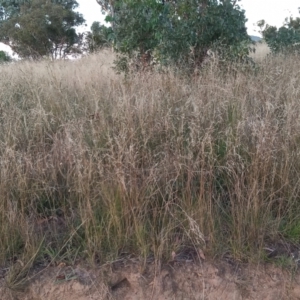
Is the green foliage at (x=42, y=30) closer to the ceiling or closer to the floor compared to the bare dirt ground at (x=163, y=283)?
closer to the ceiling

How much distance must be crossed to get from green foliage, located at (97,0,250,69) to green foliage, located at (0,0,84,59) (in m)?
8.21

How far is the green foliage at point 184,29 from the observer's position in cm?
547

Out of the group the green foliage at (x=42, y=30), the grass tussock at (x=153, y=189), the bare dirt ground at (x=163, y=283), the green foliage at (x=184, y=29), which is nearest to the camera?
the bare dirt ground at (x=163, y=283)

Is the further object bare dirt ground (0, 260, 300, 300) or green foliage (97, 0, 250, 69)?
green foliage (97, 0, 250, 69)

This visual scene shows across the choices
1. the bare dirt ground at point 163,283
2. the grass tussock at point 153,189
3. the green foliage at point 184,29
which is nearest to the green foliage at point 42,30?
the green foliage at point 184,29

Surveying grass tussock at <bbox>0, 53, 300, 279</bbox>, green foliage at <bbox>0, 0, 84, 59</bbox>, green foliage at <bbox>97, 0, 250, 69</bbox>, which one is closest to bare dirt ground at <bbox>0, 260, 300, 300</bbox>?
grass tussock at <bbox>0, 53, 300, 279</bbox>

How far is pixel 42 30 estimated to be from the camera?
1434 centimetres

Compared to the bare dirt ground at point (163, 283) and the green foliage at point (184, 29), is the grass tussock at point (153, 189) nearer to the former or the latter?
the bare dirt ground at point (163, 283)

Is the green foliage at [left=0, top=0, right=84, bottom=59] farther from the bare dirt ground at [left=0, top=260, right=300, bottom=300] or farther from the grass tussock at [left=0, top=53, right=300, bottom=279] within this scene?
the bare dirt ground at [left=0, top=260, right=300, bottom=300]

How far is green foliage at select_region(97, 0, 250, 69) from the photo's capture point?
5.47 meters

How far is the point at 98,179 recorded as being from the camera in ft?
9.84

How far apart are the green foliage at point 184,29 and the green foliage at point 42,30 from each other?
27.0ft

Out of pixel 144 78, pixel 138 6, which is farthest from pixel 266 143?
pixel 138 6

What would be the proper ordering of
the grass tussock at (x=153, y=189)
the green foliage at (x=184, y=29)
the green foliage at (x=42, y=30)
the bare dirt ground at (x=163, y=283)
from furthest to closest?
the green foliage at (x=42, y=30)
the green foliage at (x=184, y=29)
the grass tussock at (x=153, y=189)
the bare dirt ground at (x=163, y=283)
